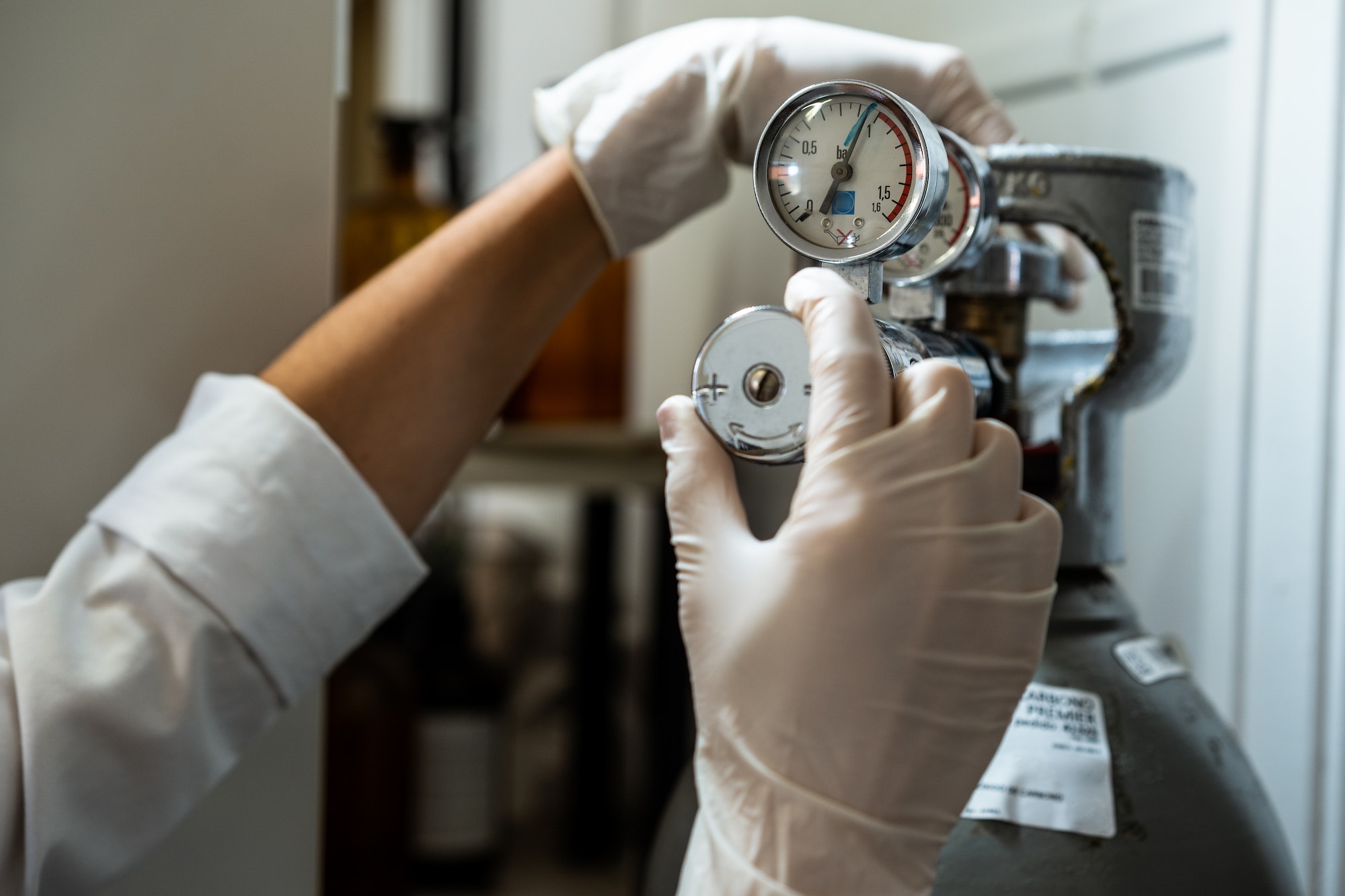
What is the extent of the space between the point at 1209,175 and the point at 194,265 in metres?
0.75

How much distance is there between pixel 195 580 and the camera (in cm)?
57

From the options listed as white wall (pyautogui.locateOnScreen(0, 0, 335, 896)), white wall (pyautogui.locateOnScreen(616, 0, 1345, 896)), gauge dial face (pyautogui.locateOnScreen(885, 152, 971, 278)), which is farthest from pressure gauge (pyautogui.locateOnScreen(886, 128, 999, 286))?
white wall (pyautogui.locateOnScreen(0, 0, 335, 896))

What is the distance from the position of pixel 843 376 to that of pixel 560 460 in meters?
0.90

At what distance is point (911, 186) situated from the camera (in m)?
0.38

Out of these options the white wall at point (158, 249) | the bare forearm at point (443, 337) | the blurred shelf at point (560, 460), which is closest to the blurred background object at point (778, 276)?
the white wall at point (158, 249)

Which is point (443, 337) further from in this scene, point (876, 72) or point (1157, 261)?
point (1157, 261)

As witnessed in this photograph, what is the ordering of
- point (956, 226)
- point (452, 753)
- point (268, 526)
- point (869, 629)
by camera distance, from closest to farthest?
point (869, 629)
point (956, 226)
point (268, 526)
point (452, 753)

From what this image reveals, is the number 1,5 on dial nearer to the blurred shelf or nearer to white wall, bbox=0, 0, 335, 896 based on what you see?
white wall, bbox=0, 0, 335, 896

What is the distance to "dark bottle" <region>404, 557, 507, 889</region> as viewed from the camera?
1.17 m

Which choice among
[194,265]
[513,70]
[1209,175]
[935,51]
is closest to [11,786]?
[194,265]

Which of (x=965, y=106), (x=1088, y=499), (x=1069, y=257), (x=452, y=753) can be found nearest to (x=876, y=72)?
(x=965, y=106)

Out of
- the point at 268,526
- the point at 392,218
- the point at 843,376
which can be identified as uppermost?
the point at 392,218

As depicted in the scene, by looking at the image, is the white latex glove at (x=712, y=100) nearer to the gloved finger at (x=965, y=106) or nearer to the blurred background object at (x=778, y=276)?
the gloved finger at (x=965, y=106)

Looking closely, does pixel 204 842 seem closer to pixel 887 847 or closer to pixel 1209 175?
pixel 887 847
